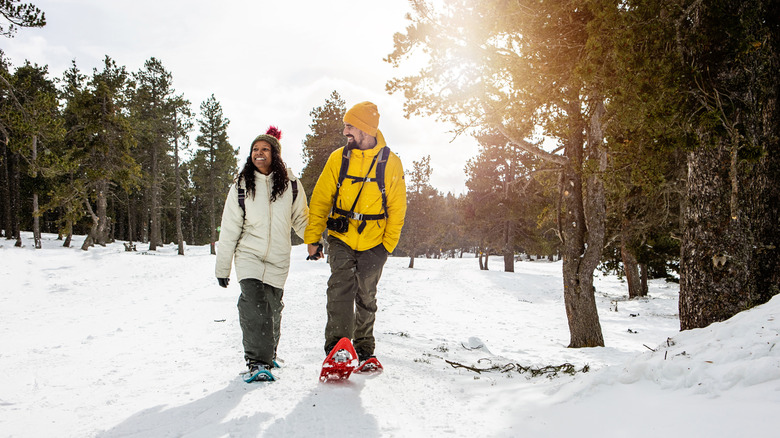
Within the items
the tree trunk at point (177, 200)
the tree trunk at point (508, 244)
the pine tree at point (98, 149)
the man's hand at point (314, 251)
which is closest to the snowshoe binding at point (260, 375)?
the man's hand at point (314, 251)

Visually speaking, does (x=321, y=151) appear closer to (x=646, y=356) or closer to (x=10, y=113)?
(x=10, y=113)

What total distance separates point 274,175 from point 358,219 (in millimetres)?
968

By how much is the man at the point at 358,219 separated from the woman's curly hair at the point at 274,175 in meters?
0.36

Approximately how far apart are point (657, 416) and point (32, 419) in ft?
13.4

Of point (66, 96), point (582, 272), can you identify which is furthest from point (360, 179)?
point (66, 96)

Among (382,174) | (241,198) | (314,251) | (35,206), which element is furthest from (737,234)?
(35,206)

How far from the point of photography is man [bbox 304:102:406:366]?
157 inches

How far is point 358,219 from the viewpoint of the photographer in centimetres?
404

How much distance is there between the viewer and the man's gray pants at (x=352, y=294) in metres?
3.91

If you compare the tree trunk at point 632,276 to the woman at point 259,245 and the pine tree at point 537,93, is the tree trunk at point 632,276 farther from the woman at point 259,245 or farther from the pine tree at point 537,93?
the woman at point 259,245

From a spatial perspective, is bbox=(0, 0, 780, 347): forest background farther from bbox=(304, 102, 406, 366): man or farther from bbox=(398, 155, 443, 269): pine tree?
bbox=(398, 155, 443, 269): pine tree

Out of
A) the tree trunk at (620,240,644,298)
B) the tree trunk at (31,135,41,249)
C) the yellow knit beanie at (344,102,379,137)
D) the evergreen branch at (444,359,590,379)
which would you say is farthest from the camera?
the tree trunk at (620,240,644,298)

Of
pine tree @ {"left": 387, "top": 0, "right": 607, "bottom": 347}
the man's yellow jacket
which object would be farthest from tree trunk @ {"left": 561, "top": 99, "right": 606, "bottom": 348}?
the man's yellow jacket

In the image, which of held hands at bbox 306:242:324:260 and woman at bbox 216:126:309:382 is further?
held hands at bbox 306:242:324:260
